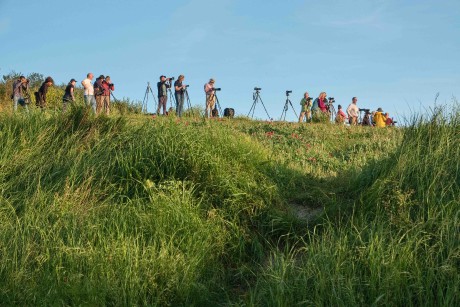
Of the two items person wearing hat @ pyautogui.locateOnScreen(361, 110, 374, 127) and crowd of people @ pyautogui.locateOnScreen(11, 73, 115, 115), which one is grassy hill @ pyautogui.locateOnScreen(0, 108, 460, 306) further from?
person wearing hat @ pyautogui.locateOnScreen(361, 110, 374, 127)

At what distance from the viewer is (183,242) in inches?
277

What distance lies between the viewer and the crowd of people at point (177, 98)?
1759cm

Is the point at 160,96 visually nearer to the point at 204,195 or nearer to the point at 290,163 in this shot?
the point at 290,163

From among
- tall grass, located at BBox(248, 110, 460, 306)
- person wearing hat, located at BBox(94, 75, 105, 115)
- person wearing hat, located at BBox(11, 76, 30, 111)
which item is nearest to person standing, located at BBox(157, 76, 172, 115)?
person wearing hat, located at BBox(94, 75, 105, 115)

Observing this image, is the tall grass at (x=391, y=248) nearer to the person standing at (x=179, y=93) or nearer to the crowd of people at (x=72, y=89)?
the crowd of people at (x=72, y=89)

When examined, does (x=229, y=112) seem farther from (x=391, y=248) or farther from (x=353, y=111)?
(x=391, y=248)

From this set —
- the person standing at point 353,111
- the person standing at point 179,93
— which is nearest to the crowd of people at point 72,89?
the person standing at point 179,93

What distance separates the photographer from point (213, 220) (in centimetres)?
764

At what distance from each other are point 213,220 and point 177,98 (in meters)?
13.0

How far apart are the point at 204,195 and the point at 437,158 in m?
3.31

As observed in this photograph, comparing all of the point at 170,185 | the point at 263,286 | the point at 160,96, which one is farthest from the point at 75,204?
the point at 160,96

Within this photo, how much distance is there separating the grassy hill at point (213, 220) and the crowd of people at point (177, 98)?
6349mm

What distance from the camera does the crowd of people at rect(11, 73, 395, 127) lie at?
1759cm

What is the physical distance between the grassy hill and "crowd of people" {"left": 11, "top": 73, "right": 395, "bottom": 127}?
250 inches
